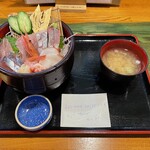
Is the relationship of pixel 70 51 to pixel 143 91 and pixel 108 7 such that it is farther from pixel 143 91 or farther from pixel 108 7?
pixel 108 7

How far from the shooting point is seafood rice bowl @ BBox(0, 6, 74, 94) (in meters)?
0.79

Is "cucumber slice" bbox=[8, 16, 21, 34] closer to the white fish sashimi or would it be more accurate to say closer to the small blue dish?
the white fish sashimi

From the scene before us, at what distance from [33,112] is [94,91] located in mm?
300

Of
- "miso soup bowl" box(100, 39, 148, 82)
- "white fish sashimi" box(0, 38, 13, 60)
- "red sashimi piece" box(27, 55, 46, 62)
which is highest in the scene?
"white fish sashimi" box(0, 38, 13, 60)

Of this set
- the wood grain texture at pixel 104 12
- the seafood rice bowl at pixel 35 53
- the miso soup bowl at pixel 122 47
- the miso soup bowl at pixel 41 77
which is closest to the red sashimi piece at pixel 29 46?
the seafood rice bowl at pixel 35 53

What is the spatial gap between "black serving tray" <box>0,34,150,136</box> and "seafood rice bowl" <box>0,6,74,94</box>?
0.09 m

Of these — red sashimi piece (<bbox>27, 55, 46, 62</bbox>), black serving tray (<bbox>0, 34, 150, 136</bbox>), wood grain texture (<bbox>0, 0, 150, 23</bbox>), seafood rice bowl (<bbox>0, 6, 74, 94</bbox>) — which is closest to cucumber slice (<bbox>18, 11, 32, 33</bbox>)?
seafood rice bowl (<bbox>0, 6, 74, 94</bbox>)

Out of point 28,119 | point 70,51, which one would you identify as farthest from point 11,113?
point 70,51

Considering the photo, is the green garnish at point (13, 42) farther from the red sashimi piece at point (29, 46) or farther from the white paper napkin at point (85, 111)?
the white paper napkin at point (85, 111)

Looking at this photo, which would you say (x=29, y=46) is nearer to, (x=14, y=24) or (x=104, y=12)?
(x=14, y=24)

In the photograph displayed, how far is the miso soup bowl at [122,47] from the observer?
884 mm

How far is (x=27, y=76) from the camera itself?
760 millimetres

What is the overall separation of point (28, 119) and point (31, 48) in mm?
310

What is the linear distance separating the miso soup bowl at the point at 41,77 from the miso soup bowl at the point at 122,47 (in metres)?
0.18
